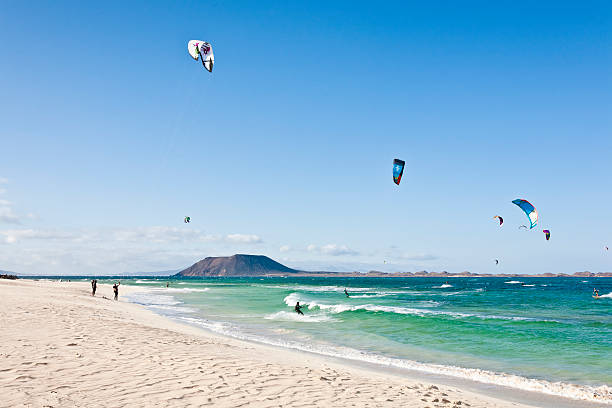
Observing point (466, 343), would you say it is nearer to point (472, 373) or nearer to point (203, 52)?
point (472, 373)

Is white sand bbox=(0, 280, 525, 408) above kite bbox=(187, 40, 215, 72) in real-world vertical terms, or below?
below

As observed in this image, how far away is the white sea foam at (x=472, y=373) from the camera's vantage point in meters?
9.43

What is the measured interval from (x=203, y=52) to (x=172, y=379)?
562 inches

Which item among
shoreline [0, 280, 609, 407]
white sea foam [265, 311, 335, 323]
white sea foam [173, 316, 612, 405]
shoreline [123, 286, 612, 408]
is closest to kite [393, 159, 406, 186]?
white sea foam [265, 311, 335, 323]

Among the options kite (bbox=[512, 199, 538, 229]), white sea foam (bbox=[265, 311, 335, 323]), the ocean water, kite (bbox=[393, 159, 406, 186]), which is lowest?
the ocean water

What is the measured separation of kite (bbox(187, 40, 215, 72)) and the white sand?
10888mm

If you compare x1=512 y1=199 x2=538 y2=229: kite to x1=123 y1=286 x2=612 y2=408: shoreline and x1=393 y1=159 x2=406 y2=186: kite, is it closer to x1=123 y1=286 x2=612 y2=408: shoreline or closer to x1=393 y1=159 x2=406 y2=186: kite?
x1=393 y1=159 x2=406 y2=186: kite

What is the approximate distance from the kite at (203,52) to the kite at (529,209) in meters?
18.1

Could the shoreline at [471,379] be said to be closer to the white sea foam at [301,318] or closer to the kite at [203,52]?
the white sea foam at [301,318]

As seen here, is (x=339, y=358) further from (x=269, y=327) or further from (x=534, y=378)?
(x=269, y=327)

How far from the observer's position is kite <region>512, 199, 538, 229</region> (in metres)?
23.9

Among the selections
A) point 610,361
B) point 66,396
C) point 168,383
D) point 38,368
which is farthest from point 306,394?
point 610,361

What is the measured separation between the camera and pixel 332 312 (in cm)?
2761

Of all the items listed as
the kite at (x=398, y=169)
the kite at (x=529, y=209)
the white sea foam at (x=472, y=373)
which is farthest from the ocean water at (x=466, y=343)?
the kite at (x=398, y=169)
